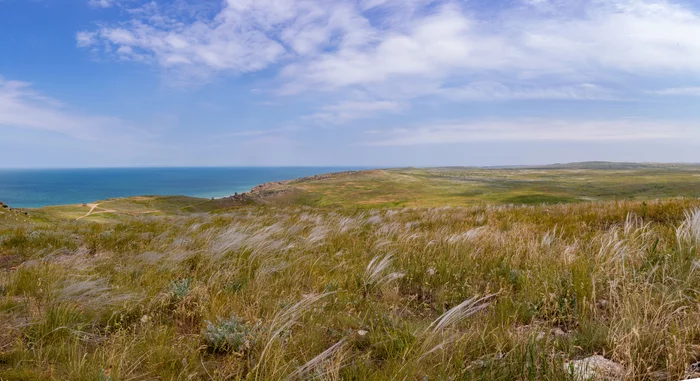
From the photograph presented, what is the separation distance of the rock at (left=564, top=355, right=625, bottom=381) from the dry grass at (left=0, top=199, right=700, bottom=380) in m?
0.07

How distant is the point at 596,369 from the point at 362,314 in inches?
79.3

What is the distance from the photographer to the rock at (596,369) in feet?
6.86

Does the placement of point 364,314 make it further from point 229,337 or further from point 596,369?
point 596,369

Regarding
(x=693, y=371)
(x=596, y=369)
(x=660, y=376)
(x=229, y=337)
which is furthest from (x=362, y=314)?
(x=693, y=371)

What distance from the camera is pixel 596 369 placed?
85.7 inches

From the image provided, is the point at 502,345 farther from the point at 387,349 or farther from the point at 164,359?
the point at 164,359

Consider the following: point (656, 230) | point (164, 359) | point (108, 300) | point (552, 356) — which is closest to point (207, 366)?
point (164, 359)

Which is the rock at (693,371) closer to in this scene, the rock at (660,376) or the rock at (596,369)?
the rock at (660,376)

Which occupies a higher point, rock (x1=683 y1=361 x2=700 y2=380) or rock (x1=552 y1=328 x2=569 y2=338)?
rock (x1=683 y1=361 x2=700 y2=380)

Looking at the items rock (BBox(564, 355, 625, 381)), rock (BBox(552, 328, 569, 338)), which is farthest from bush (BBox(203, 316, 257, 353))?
rock (BBox(552, 328, 569, 338))

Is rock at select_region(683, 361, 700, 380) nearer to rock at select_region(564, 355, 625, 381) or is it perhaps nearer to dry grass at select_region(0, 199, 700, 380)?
dry grass at select_region(0, 199, 700, 380)

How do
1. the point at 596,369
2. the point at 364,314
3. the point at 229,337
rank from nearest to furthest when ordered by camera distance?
the point at 596,369, the point at 229,337, the point at 364,314

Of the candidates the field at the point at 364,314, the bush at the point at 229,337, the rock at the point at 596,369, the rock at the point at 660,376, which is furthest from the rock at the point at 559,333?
the bush at the point at 229,337

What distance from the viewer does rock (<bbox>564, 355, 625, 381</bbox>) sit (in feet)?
6.86
